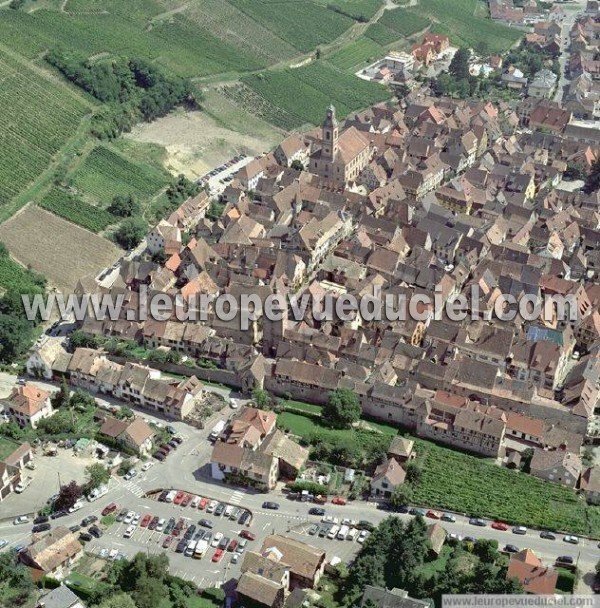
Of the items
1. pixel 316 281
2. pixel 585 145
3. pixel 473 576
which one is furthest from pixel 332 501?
pixel 585 145

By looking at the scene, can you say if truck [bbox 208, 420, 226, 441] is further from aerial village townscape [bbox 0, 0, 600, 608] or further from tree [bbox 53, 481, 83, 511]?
tree [bbox 53, 481, 83, 511]

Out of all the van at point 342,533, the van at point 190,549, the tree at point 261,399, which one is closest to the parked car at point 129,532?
the van at point 190,549

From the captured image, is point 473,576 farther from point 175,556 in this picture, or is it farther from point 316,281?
point 316,281

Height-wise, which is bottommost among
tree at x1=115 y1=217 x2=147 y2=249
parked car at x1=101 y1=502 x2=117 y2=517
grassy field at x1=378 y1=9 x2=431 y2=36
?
parked car at x1=101 y1=502 x2=117 y2=517

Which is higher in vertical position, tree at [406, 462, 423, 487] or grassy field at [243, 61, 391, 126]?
grassy field at [243, 61, 391, 126]

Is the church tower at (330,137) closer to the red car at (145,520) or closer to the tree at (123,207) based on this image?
the tree at (123,207)

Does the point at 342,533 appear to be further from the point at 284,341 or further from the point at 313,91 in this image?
the point at 313,91

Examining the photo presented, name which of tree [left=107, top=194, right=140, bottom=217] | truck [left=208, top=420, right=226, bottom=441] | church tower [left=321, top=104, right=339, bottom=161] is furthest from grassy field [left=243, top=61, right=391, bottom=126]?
truck [left=208, top=420, right=226, bottom=441]
